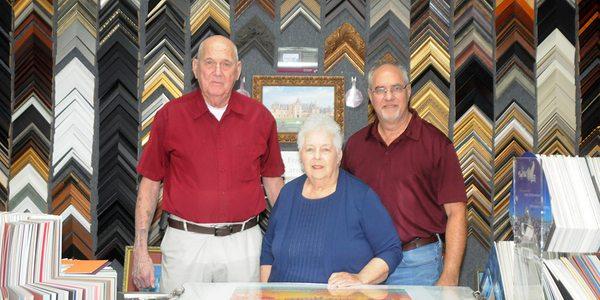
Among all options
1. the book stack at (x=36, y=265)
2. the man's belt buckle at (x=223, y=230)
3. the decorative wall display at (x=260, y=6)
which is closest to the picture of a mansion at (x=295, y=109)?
the decorative wall display at (x=260, y=6)

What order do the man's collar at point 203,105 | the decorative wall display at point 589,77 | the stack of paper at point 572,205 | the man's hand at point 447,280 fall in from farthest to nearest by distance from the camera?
the decorative wall display at point 589,77 < the man's collar at point 203,105 < the man's hand at point 447,280 < the stack of paper at point 572,205

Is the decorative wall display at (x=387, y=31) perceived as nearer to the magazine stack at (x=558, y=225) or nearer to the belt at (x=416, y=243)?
Answer: the belt at (x=416, y=243)

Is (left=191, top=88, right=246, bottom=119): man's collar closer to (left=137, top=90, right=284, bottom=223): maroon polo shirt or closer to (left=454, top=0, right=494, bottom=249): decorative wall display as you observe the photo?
(left=137, top=90, right=284, bottom=223): maroon polo shirt

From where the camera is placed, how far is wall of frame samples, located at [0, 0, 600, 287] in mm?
4391

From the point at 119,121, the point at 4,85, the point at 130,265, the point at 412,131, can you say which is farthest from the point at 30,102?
the point at 412,131

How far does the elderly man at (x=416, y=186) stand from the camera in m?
3.09

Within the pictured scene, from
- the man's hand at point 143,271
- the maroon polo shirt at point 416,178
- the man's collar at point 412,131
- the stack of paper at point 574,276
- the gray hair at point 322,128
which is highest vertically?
the man's collar at point 412,131

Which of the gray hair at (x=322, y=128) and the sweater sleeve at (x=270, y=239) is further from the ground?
the gray hair at (x=322, y=128)

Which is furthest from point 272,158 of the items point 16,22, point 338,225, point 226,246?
point 16,22

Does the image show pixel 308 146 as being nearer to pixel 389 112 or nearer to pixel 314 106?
pixel 389 112

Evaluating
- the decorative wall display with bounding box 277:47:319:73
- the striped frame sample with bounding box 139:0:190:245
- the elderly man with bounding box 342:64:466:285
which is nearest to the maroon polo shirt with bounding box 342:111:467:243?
→ the elderly man with bounding box 342:64:466:285

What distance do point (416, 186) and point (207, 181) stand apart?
98 cm

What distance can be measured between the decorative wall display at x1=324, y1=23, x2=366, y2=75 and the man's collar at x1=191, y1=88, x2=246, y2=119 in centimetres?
121

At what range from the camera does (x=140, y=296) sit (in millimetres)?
2098
